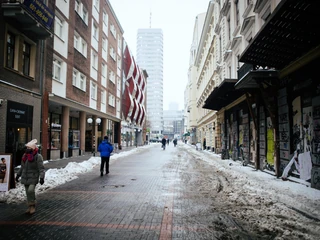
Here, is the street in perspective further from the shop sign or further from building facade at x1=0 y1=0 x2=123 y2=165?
building facade at x1=0 y1=0 x2=123 y2=165

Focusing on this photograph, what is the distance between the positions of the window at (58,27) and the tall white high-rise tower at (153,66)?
139 meters

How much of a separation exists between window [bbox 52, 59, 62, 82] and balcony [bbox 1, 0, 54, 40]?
3.37 m

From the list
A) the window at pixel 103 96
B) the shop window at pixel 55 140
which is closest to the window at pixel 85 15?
the window at pixel 103 96

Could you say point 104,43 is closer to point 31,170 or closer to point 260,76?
point 260,76

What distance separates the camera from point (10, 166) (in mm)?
8000

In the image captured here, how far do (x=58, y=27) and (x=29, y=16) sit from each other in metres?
6.60

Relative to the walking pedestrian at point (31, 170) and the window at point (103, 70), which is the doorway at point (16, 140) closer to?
the walking pedestrian at point (31, 170)

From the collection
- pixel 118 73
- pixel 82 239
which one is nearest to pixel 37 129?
pixel 82 239

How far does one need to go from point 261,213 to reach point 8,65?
13322 mm

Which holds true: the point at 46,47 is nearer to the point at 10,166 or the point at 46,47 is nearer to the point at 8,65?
the point at 8,65

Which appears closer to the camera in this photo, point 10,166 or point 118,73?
A: point 10,166

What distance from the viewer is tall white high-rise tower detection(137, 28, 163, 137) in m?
166

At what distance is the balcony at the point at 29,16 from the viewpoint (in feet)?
42.0

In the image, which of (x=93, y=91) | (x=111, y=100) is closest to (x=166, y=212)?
(x=93, y=91)
